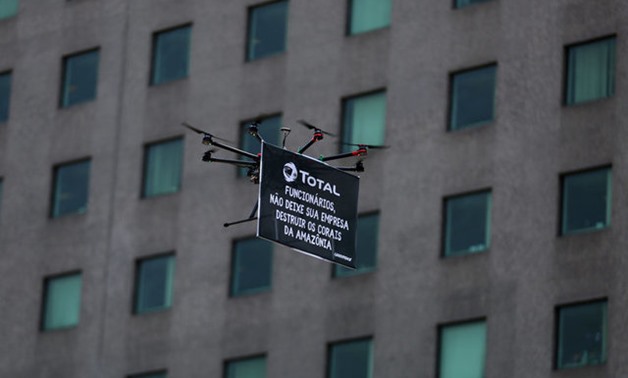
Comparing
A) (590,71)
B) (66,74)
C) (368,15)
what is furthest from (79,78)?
(590,71)

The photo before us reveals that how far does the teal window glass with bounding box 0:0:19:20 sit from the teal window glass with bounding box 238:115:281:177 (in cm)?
1250

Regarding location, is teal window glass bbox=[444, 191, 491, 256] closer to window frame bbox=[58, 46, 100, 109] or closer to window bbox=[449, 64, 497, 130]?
window bbox=[449, 64, 497, 130]

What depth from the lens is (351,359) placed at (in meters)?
67.8

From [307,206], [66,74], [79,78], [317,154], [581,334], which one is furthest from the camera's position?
[66,74]

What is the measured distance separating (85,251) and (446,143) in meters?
14.3

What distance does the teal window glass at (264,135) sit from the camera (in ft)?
235

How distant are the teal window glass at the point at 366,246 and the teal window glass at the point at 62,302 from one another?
35.0 feet

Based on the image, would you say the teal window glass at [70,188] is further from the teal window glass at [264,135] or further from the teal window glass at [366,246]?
the teal window glass at [366,246]

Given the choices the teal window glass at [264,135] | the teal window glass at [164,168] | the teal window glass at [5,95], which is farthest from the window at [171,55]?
the teal window glass at [5,95]

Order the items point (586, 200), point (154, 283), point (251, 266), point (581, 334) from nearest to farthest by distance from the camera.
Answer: point (581, 334), point (586, 200), point (251, 266), point (154, 283)

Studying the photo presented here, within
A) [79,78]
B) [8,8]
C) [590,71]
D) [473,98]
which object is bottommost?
[473,98]

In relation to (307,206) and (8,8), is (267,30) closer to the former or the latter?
(8,8)

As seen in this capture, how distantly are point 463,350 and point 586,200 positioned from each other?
552 cm

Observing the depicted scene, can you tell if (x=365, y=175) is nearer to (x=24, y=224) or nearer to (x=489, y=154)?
(x=489, y=154)
